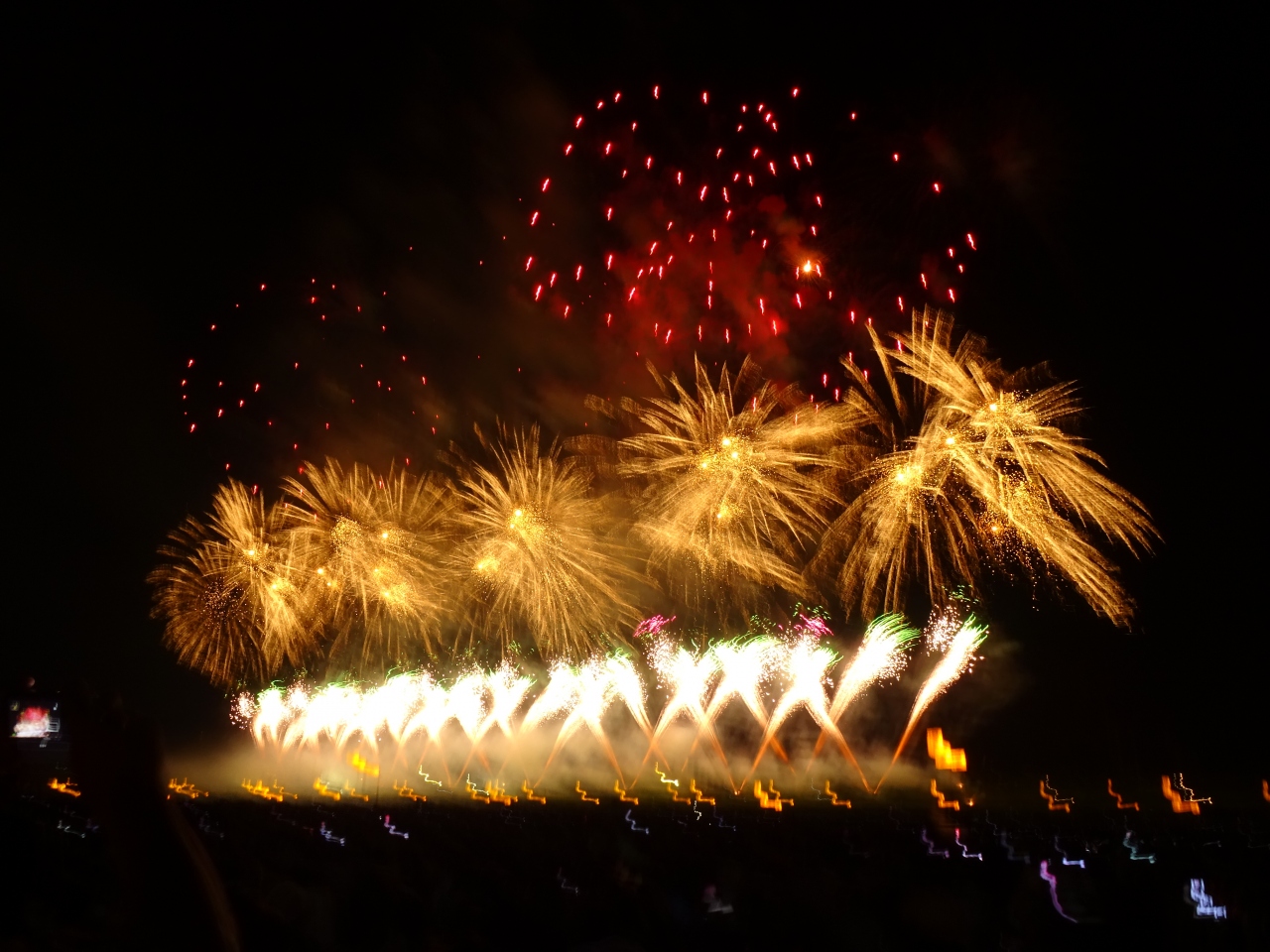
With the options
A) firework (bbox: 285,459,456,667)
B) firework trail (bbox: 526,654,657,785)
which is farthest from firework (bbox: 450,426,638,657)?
firework trail (bbox: 526,654,657,785)

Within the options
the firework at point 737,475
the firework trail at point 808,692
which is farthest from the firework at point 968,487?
the firework trail at point 808,692

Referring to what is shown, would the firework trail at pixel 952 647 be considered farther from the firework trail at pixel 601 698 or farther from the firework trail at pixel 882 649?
the firework trail at pixel 601 698

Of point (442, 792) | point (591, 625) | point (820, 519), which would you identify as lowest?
point (442, 792)

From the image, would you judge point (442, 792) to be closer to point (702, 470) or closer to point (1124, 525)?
point (702, 470)

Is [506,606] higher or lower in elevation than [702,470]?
lower

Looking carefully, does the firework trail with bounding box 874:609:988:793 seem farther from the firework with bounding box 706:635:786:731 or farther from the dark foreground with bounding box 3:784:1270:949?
the dark foreground with bounding box 3:784:1270:949

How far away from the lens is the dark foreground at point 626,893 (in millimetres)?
1884

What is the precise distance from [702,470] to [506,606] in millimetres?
7031

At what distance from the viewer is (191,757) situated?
3228 centimetres

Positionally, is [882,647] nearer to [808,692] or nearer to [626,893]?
[808,692]

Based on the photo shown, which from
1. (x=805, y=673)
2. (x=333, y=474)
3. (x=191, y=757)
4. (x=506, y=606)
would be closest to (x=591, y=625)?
(x=506, y=606)

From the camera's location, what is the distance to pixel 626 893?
14.1ft

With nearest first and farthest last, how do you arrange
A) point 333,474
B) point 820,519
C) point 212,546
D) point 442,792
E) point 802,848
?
point 802,848, point 820,519, point 333,474, point 212,546, point 442,792

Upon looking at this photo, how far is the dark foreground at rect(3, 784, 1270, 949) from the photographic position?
1.88 metres
